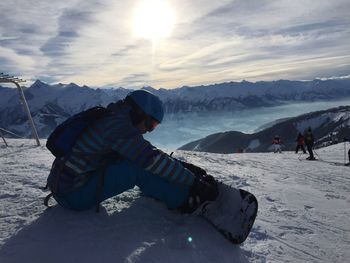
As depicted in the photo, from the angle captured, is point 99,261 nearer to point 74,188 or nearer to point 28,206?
point 74,188

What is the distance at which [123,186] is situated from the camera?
3951mm

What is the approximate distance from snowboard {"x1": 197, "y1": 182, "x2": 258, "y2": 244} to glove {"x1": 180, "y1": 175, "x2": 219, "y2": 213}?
0.33 ft

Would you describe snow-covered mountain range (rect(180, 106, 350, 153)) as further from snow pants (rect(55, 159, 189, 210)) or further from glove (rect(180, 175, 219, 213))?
snow pants (rect(55, 159, 189, 210))

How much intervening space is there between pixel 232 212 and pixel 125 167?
128 cm

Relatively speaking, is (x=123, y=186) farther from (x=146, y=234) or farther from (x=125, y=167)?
(x=146, y=234)

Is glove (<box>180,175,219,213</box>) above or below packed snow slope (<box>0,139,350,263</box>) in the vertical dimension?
above

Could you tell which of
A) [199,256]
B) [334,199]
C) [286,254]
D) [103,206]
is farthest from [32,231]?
[334,199]

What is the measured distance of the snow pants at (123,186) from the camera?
380cm

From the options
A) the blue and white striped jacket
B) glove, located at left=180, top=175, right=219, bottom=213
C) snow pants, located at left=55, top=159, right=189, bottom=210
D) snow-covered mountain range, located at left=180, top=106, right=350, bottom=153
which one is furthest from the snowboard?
snow-covered mountain range, located at left=180, top=106, right=350, bottom=153

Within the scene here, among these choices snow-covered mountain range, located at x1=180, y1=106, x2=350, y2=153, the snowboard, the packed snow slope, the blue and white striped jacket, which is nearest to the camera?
the packed snow slope

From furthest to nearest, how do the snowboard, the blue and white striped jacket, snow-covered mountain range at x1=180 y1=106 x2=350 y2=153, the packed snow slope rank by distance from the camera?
snow-covered mountain range at x1=180 y1=106 x2=350 y2=153, the snowboard, the blue and white striped jacket, the packed snow slope

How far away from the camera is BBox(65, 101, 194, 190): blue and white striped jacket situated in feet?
11.5

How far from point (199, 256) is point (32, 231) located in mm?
1737

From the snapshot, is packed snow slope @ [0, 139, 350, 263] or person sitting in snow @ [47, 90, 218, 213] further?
person sitting in snow @ [47, 90, 218, 213]
